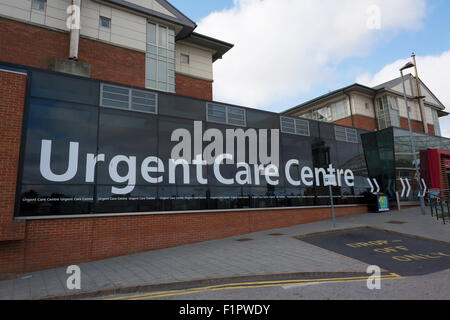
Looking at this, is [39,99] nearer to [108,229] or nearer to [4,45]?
[108,229]

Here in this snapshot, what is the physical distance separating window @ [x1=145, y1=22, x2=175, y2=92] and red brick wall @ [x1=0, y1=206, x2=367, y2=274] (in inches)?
423

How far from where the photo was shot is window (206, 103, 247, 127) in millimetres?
13711

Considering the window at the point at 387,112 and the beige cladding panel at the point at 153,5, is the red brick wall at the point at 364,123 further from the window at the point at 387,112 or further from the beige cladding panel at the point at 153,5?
the beige cladding panel at the point at 153,5

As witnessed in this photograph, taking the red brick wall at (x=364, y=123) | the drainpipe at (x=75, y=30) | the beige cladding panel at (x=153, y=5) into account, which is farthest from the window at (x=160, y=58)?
the red brick wall at (x=364, y=123)

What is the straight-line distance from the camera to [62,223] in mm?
9148

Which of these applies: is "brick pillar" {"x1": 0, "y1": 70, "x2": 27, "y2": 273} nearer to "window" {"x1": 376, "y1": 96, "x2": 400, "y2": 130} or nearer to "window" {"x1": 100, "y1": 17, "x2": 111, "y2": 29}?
"window" {"x1": 100, "y1": 17, "x2": 111, "y2": 29}

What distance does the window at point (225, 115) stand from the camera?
1371cm

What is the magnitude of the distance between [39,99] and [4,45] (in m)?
8.23

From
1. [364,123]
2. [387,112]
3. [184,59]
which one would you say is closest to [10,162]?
[184,59]

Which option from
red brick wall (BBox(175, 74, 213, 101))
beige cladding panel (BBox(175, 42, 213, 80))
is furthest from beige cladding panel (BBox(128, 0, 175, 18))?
red brick wall (BBox(175, 74, 213, 101))

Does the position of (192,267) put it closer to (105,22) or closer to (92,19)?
(92,19)

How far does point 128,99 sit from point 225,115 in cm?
475

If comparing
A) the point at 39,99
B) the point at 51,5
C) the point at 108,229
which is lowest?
the point at 108,229
